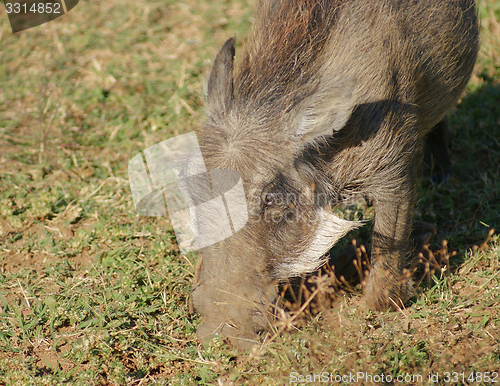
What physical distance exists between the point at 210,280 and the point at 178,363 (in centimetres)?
52

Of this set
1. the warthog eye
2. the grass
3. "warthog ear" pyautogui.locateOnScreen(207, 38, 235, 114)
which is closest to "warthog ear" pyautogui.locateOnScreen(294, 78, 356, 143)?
Answer: the warthog eye

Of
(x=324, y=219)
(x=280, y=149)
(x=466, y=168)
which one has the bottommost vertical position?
(x=466, y=168)

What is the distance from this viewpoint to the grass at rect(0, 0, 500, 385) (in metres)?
2.52

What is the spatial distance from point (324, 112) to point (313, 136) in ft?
0.41

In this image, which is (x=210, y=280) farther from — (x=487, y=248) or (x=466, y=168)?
(x=466, y=168)

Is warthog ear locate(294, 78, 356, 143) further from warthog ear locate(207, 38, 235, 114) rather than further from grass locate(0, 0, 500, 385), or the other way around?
grass locate(0, 0, 500, 385)

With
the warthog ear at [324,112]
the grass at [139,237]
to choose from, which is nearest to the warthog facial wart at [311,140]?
the warthog ear at [324,112]

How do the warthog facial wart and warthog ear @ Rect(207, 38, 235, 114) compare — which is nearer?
the warthog facial wart

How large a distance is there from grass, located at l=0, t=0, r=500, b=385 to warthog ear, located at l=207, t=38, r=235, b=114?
0.58 feet

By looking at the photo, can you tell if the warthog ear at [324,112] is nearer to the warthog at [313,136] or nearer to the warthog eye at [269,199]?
the warthog at [313,136]

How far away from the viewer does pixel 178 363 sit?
262 centimetres

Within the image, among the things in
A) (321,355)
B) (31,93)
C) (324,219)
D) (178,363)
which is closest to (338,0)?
(324,219)

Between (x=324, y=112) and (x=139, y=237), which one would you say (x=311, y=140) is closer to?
(x=324, y=112)

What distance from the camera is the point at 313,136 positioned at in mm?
2396
